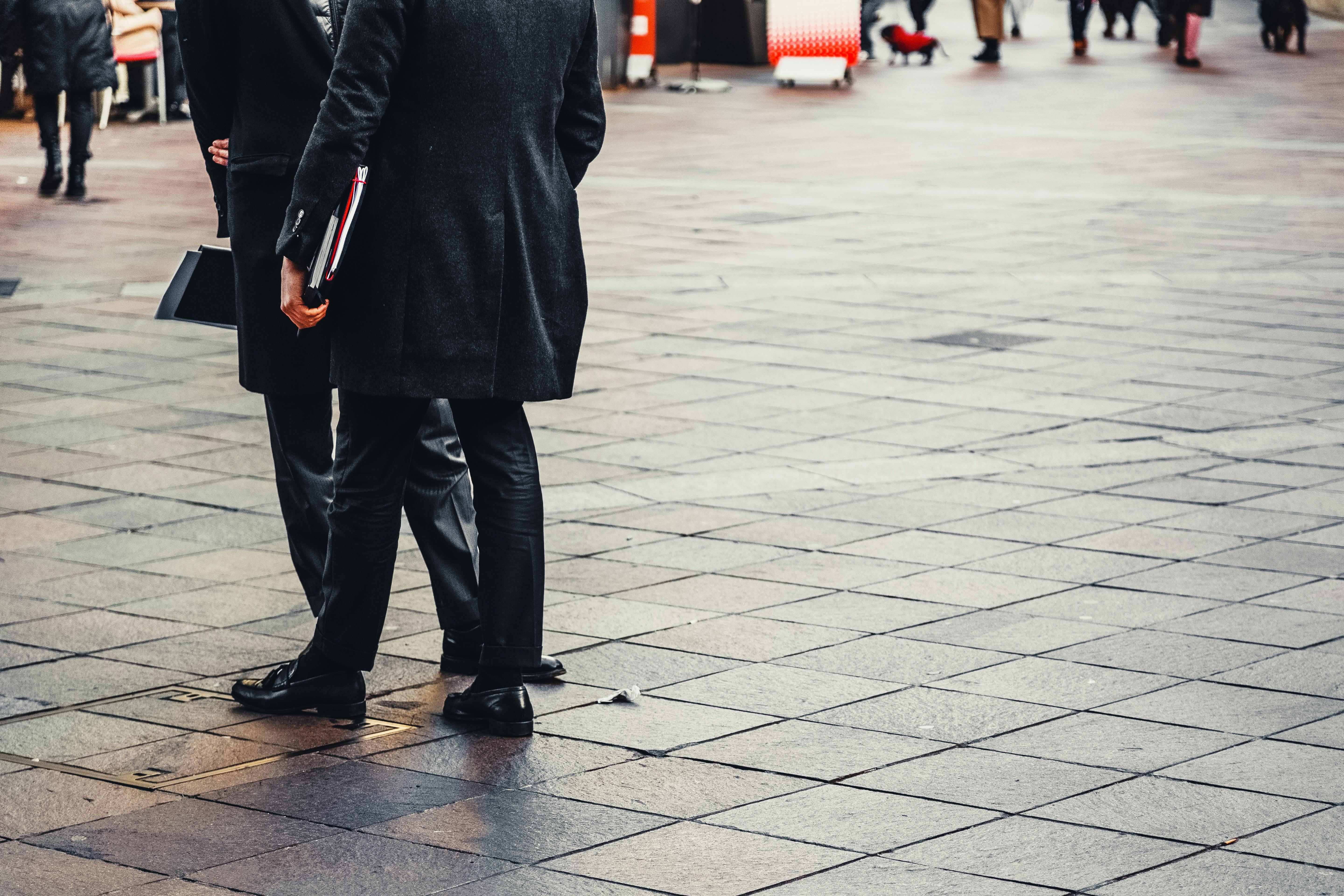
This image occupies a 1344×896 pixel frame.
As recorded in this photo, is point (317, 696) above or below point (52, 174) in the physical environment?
below

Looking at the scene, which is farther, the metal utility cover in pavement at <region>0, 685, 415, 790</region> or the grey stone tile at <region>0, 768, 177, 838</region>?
the metal utility cover in pavement at <region>0, 685, 415, 790</region>

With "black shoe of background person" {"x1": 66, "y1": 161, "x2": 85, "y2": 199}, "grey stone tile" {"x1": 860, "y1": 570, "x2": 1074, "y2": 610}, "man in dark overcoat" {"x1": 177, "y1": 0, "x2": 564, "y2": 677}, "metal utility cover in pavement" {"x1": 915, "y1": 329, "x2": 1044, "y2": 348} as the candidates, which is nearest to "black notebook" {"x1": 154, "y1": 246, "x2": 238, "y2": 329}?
"man in dark overcoat" {"x1": 177, "y1": 0, "x2": 564, "y2": 677}

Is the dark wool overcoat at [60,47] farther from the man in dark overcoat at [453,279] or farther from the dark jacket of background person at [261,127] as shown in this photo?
the man in dark overcoat at [453,279]

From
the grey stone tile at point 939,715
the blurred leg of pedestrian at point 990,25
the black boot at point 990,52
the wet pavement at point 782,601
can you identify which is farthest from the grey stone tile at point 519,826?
the black boot at point 990,52

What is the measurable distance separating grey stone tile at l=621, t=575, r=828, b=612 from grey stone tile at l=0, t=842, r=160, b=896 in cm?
183

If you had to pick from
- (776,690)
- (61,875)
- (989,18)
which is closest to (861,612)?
(776,690)

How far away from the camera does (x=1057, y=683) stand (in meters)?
4.18

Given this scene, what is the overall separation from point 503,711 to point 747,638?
0.84m

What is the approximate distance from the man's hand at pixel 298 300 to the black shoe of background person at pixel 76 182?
9988mm

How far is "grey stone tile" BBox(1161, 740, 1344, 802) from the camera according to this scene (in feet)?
11.7

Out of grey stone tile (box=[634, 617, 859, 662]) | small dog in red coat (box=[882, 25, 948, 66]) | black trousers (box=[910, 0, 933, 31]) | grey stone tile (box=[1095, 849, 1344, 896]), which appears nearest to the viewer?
grey stone tile (box=[1095, 849, 1344, 896])

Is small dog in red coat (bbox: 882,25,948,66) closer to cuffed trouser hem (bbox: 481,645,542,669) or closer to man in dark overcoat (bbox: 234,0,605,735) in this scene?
man in dark overcoat (bbox: 234,0,605,735)

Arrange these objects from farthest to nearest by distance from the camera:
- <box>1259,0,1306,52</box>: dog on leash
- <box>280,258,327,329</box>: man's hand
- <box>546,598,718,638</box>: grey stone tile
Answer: <box>1259,0,1306,52</box>: dog on leash → <box>546,598,718,638</box>: grey stone tile → <box>280,258,327,329</box>: man's hand

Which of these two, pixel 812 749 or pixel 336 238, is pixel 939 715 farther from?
pixel 336 238
